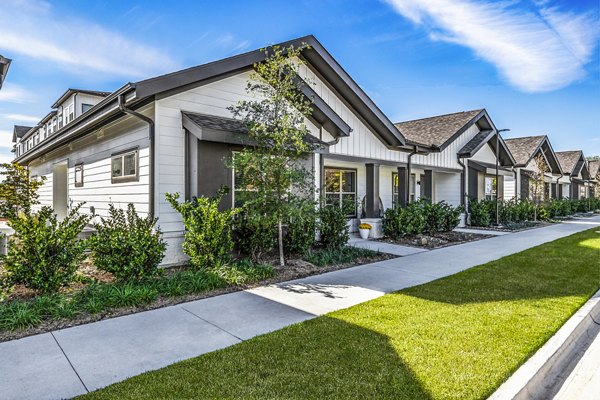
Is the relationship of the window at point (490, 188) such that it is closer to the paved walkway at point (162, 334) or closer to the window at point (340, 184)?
the window at point (340, 184)

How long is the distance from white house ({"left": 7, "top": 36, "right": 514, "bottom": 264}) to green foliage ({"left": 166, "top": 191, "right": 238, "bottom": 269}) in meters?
0.69

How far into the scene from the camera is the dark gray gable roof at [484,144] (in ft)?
55.0

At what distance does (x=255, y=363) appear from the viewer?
3336 millimetres

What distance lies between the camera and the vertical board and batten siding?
761 cm

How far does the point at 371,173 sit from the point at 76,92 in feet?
45.2

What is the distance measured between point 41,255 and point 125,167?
3.74 m

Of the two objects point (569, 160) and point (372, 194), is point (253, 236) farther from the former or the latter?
point (569, 160)

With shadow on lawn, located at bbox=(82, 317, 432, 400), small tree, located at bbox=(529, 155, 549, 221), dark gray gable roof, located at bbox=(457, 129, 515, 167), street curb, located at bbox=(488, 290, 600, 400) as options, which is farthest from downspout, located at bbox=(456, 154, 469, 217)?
shadow on lawn, located at bbox=(82, 317, 432, 400)

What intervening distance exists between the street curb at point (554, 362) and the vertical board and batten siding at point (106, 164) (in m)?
6.89

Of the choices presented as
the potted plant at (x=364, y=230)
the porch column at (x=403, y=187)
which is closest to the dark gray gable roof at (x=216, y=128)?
the potted plant at (x=364, y=230)

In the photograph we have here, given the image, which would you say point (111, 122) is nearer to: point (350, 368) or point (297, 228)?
point (297, 228)

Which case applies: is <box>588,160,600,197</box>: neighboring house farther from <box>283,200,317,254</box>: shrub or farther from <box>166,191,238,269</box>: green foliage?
<box>166,191,238,269</box>: green foliage

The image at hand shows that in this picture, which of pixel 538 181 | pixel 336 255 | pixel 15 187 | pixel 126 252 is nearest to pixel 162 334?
pixel 126 252

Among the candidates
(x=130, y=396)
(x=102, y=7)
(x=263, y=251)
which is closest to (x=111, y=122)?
(x=102, y=7)
